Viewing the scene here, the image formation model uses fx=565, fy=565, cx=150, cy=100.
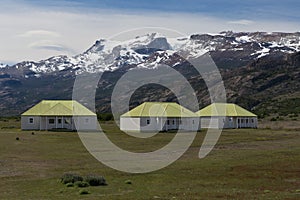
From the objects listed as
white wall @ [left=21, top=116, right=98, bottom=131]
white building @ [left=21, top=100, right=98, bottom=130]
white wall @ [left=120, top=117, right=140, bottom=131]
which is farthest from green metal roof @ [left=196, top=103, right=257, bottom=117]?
white wall @ [left=21, top=116, right=98, bottom=131]

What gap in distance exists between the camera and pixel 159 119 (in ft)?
301

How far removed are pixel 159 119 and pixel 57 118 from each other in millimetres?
16389

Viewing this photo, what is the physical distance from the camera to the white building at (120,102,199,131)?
91.9 m

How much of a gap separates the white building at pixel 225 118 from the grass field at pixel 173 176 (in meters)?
53.2

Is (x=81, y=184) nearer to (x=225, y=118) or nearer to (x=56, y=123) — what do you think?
(x=56, y=123)

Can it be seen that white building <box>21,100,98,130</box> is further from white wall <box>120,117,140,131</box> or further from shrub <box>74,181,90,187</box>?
shrub <box>74,181,90,187</box>

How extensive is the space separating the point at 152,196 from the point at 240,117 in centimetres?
8398

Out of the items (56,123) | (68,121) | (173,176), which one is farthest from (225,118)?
(173,176)

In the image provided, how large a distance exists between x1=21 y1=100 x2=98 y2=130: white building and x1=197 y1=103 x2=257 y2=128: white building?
24.5 metres

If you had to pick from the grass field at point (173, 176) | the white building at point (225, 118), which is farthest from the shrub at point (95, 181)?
the white building at point (225, 118)

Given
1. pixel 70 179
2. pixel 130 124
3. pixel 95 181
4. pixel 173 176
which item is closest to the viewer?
pixel 95 181

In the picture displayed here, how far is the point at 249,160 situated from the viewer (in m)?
41.7

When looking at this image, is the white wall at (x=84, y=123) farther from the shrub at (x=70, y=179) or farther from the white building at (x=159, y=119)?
the shrub at (x=70, y=179)

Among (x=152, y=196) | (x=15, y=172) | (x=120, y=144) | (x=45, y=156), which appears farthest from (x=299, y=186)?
(x=120, y=144)
